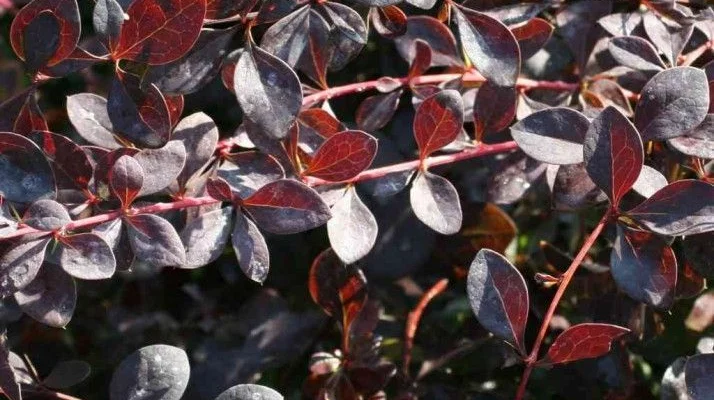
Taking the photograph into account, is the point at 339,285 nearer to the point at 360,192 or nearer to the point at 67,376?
the point at 360,192

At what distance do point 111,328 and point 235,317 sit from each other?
0.59ft

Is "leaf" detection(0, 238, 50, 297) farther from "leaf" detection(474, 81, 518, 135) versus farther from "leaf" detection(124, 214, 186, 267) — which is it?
"leaf" detection(474, 81, 518, 135)

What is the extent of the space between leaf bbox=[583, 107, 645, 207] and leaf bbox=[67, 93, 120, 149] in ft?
1.72

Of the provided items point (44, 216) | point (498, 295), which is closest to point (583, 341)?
point (498, 295)

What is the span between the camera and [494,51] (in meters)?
1.01

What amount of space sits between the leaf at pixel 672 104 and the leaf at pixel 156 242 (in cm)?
49

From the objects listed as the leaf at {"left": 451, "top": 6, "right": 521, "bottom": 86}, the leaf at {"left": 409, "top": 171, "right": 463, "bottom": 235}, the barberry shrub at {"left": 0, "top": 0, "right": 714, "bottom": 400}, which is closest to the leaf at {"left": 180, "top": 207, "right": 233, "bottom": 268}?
the barberry shrub at {"left": 0, "top": 0, "right": 714, "bottom": 400}

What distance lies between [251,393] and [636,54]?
57cm

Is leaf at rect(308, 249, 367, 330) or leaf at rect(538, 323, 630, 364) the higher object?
leaf at rect(538, 323, 630, 364)

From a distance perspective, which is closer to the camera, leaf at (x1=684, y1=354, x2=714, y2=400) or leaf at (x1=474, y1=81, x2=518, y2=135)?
leaf at (x1=684, y1=354, x2=714, y2=400)

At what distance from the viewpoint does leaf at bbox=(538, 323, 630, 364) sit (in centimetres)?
92

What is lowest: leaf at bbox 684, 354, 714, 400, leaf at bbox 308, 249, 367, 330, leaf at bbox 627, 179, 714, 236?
leaf at bbox 308, 249, 367, 330

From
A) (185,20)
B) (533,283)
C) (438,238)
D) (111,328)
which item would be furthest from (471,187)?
(185,20)

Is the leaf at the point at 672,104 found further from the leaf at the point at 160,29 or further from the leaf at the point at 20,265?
the leaf at the point at 20,265
